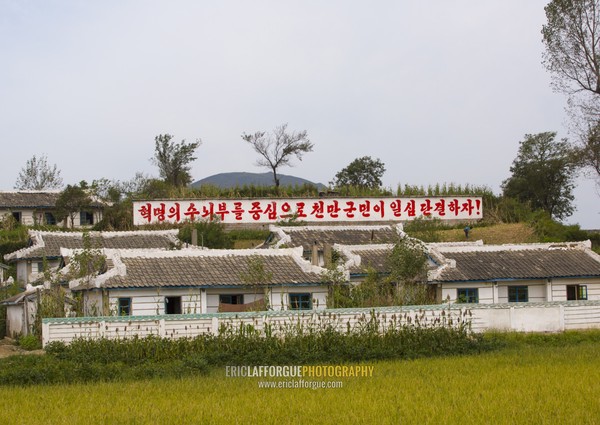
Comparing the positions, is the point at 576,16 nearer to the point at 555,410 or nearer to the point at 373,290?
the point at 373,290

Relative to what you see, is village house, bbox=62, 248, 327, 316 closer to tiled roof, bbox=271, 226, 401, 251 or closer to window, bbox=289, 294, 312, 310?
window, bbox=289, 294, 312, 310

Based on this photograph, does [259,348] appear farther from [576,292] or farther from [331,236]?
[331,236]

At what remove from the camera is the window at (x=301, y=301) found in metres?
27.5

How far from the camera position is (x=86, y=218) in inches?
2092

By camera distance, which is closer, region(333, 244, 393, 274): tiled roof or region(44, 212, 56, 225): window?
region(333, 244, 393, 274): tiled roof

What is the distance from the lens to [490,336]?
76.5 ft

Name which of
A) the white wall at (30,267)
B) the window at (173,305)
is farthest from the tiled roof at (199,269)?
the white wall at (30,267)

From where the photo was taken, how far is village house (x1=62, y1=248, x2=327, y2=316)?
2575 centimetres

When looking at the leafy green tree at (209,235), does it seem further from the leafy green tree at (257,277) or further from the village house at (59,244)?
the leafy green tree at (257,277)

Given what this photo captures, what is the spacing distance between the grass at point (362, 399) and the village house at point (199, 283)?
746cm

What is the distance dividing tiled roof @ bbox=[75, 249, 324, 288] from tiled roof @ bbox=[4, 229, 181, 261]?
9.24 meters

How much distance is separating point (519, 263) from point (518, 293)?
1.04 m

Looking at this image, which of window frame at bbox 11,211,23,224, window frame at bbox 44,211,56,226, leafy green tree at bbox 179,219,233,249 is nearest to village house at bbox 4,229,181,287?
leafy green tree at bbox 179,219,233,249

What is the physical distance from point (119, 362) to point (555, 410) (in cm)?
973
